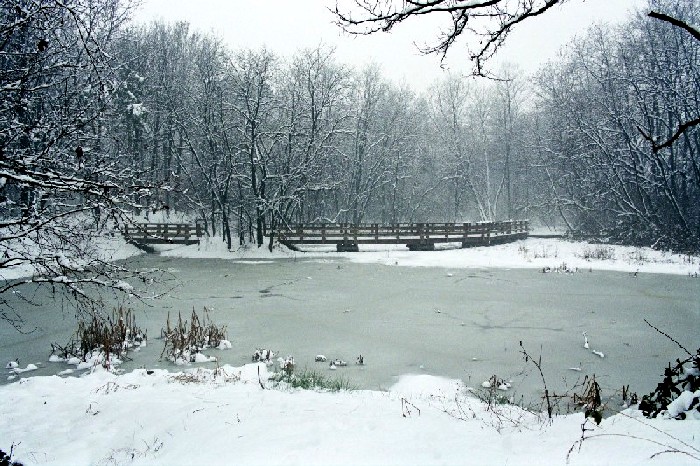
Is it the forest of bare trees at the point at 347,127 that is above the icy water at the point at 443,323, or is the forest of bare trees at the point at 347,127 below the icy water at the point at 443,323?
above

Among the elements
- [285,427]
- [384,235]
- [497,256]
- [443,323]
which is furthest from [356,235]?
[285,427]

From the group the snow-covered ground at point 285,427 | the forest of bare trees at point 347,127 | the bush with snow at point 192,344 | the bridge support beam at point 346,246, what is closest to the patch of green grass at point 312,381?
the snow-covered ground at point 285,427

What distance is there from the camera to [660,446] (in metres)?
2.98

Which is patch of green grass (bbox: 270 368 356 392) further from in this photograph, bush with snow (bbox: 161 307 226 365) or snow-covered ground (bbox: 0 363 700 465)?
bush with snow (bbox: 161 307 226 365)

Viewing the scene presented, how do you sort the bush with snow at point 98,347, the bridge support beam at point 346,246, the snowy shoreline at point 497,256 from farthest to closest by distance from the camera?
1. the bridge support beam at point 346,246
2. the snowy shoreline at point 497,256
3. the bush with snow at point 98,347

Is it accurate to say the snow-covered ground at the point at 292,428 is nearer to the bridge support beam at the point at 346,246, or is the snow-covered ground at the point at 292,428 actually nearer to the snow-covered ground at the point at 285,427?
the snow-covered ground at the point at 285,427

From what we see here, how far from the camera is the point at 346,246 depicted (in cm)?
2798

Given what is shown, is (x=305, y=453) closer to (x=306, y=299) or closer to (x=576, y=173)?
(x=306, y=299)

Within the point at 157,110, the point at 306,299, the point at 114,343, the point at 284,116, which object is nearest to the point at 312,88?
the point at 284,116

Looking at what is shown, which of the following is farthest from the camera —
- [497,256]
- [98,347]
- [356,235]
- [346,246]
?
A: [346,246]

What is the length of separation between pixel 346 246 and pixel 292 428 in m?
23.5

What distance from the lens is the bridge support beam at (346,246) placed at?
91.3 ft

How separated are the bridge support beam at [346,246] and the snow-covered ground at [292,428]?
21111 mm

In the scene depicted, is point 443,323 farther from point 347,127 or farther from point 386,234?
point 347,127
